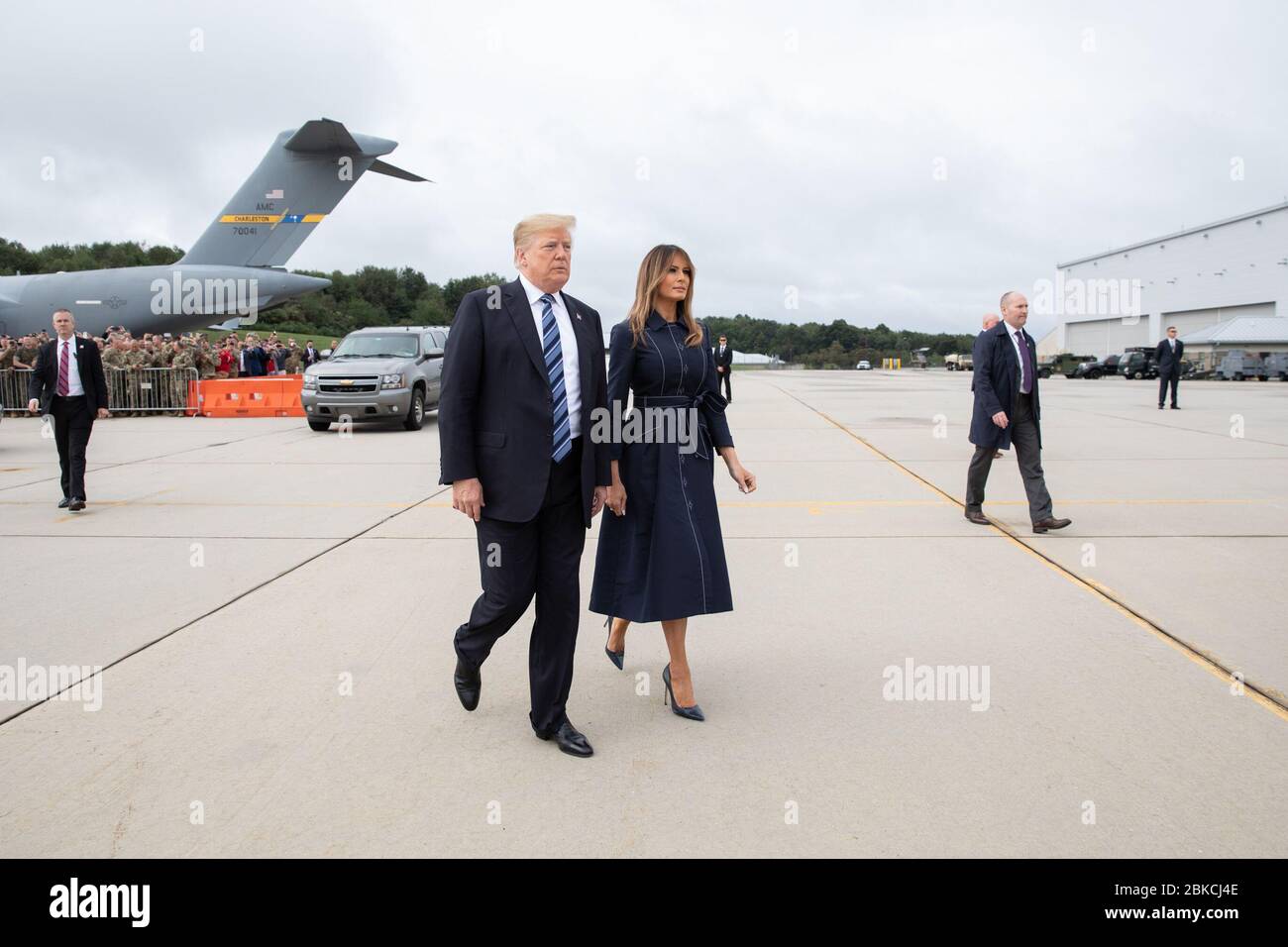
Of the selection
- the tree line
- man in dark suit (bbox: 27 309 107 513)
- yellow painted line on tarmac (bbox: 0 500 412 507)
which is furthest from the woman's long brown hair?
the tree line

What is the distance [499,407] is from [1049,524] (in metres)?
5.58

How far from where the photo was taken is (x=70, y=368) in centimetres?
877

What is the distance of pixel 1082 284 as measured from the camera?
270 feet

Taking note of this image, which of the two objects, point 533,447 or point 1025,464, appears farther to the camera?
point 1025,464

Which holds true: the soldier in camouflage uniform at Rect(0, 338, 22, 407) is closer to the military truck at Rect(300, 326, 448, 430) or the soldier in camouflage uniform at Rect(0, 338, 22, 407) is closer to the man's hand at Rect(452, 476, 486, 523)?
the military truck at Rect(300, 326, 448, 430)

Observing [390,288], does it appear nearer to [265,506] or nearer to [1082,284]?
[1082,284]

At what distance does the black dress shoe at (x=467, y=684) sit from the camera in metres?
3.70

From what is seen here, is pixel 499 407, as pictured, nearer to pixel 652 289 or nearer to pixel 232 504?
pixel 652 289

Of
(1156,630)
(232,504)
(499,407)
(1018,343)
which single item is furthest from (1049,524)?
(232,504)

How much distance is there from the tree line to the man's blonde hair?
121ft

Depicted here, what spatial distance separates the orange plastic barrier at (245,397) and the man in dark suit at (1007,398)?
17.1 metres

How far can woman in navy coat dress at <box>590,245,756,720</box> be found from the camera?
375 cm
